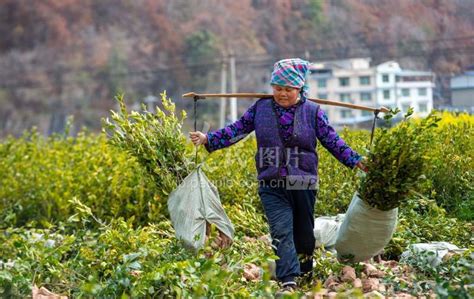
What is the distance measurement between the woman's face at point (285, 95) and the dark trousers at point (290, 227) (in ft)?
1.47

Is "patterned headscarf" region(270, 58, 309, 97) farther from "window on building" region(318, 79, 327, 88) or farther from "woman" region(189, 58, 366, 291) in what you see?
"window on building" region(318, 79, 327, 88)

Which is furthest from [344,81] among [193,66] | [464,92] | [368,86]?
[193,66]

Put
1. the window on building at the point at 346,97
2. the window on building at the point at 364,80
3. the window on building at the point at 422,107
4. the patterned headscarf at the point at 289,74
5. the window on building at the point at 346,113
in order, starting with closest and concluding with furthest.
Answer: the patterned headscarf at the point at 289,74 < the window on building at the point at 422,107 < the window on building at the point at 346,97 < the window on building at the point at 364,80 < the window on building at the point at 346,113

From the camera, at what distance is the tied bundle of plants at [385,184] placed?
4824 millimetres

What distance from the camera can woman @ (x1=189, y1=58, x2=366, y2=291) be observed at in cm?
516

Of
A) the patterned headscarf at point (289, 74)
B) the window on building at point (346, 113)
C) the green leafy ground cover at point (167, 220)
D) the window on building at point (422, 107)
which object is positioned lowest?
the window on building at point (346, 113)

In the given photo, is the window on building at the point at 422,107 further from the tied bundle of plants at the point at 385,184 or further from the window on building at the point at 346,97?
the tied bundle of plants at the point at 385,184

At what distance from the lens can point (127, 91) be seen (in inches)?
930

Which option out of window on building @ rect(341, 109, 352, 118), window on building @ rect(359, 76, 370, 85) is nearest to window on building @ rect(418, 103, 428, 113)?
window on building @ rect(359, 76, 370, 85)

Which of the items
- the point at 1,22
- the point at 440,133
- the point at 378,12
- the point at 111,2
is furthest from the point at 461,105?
the point at 1,22

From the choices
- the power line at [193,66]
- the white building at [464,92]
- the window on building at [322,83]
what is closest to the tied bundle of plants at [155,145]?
the white building at [464,92]

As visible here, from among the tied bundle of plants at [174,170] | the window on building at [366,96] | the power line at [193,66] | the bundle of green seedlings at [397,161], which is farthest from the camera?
the power line at [193,66]

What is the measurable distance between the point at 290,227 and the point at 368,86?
24.2ft

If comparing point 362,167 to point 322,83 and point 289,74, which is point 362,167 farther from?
point 322,83
